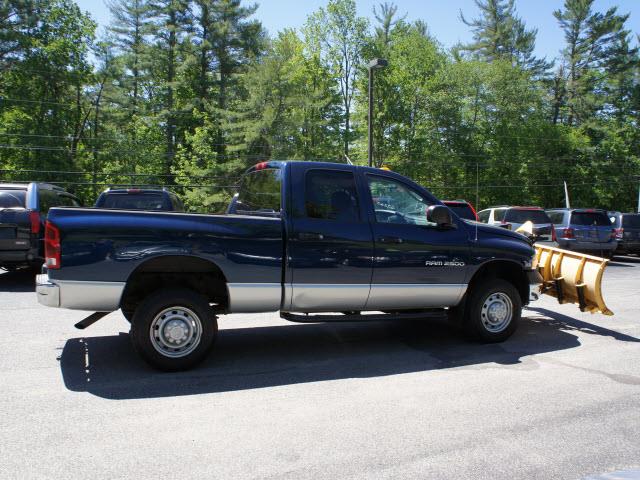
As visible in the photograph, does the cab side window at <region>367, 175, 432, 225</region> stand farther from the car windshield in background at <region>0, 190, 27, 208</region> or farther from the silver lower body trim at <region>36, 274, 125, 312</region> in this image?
the car windshield in background at <region>0, 190, 27, 208</region>

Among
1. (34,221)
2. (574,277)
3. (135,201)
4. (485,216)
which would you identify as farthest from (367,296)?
(485,216)

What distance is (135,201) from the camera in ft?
34.7

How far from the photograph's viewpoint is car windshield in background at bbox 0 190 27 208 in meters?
9.88

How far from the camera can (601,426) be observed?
3859mm

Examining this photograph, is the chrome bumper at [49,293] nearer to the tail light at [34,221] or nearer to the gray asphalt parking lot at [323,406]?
the gray asphalt parking lot at [323,406]

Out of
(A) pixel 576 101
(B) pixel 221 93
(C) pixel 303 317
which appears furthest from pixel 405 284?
(A) pixel 576 101

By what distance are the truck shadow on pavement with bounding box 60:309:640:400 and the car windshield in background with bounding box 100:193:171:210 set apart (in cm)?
467

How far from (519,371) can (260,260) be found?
283cm

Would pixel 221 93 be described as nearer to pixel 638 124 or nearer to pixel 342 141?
pixel 342 141

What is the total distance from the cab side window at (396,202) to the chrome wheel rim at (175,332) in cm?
221

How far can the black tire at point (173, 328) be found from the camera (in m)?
4.80

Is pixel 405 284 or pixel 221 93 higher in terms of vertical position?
pixel 221 93

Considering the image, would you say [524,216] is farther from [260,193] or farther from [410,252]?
[260,193]

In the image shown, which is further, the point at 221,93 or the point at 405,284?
the point at 221,93
